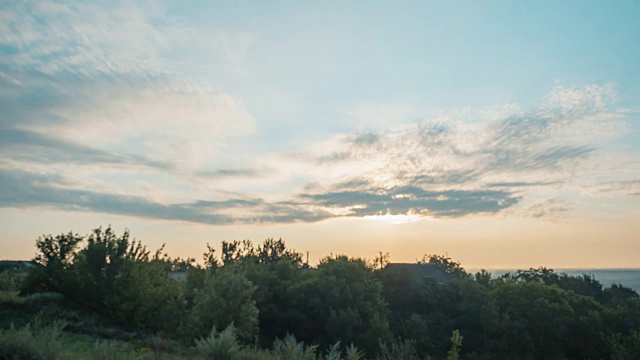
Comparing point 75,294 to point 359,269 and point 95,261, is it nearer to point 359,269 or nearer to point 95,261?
point 95,261

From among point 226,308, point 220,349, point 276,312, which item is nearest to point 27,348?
point 220,349

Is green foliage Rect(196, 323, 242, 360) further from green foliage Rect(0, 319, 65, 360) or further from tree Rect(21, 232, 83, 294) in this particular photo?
tree Rect(21, 232, 83, 294)

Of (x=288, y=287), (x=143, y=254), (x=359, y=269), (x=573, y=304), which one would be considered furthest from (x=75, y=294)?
(x=573, y=304)

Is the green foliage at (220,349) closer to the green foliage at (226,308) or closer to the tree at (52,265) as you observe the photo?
the green foliage at (226,308)

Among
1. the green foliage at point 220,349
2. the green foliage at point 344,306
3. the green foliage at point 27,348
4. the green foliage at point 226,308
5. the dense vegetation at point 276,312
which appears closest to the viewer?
the green foliage at point 27,348

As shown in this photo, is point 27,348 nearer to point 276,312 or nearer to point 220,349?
point 220,349

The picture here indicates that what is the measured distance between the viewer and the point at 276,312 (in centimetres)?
3672

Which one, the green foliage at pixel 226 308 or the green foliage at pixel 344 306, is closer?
the green foliage at pixel 226 308

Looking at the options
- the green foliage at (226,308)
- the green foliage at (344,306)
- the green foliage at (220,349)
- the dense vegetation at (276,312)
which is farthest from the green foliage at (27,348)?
the green foliage at (344,306)

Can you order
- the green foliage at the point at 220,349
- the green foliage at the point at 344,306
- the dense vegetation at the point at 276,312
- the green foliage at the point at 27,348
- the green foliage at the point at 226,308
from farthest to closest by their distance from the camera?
the green foliage at the point at 344,306
the green foliage at the point at 226,308
the dense vegetation at the point at 276,312
the green foliage at the point at 220,349
the green foliage at the point at 27,348

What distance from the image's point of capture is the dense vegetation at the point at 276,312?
1471 centimetres

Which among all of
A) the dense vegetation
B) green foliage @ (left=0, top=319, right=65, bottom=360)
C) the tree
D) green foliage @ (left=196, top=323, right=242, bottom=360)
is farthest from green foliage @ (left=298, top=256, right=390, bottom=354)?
green foliage @ (left=0, top=319, right=65, bottom=360)

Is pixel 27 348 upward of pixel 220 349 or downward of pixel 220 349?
upward

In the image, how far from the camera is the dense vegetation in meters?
14.7
